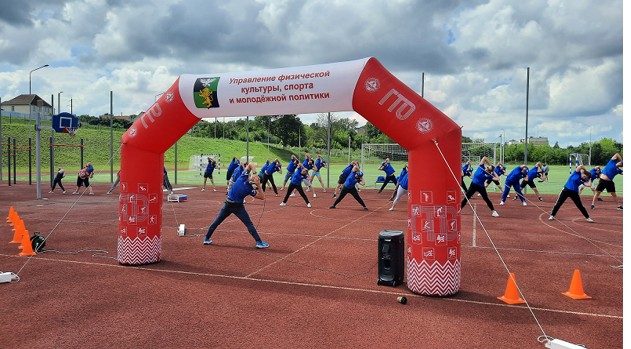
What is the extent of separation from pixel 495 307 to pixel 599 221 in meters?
9.91

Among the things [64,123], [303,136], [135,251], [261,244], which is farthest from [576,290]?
[303,136]

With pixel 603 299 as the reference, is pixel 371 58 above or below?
above

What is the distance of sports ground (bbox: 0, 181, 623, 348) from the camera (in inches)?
194

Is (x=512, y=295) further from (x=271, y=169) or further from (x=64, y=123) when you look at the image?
(x=64, y=123)

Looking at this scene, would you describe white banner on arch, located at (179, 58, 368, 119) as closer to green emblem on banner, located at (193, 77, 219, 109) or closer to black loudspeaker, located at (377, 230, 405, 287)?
green emblem on banner, located at (193, 77, 219, 109)

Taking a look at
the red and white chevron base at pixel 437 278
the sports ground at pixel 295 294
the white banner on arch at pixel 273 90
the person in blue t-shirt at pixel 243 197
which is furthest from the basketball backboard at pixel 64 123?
the red and white chevron base at pixel 437 278

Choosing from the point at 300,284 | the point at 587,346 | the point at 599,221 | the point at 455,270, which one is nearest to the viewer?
the point at 587,346

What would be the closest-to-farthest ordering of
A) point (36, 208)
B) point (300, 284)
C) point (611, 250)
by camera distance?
point (300, 284)
point (611, 250)
point (36, 208)

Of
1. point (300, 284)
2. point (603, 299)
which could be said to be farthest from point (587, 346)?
point (300, 284)

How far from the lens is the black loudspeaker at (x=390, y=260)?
271 inches

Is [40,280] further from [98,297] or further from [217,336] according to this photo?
[217,336]

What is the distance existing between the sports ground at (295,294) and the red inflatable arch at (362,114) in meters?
0.56

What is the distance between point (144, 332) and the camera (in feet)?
16.5

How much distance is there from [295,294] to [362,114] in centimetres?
291
